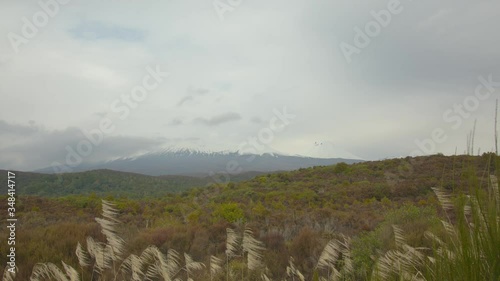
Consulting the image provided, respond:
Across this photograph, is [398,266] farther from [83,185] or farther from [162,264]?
[83,185]

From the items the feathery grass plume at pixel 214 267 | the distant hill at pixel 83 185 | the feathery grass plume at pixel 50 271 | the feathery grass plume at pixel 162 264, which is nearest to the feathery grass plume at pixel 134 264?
the feathery grass plume at pixel 162 264

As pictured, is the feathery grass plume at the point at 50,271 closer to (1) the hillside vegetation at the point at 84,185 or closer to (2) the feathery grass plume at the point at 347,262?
(2) the feathery grass plume at the point at 347,262

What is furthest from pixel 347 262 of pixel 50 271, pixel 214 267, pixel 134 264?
pixel 50 271

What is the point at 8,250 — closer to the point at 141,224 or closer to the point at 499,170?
the point at 141,224

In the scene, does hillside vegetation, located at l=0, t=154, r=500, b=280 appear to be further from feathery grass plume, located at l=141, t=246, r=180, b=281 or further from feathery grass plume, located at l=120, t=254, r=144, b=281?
feathery grass plume, located at l=120, t=254, r=144, b=281

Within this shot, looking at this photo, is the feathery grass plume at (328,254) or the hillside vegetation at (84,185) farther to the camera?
the hillside vegetation at (84,185)

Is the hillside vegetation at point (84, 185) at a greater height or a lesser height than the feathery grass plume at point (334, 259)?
lesser

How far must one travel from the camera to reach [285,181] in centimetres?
3694

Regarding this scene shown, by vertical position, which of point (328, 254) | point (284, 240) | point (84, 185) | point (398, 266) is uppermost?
point (398, 266)

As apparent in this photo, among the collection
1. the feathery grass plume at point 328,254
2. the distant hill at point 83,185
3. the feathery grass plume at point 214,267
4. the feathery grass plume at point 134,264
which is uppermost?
the feathery grass plume at point 328,254

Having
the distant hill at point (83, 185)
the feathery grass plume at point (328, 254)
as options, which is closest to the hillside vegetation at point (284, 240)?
the feathery grass plume at point (328, 254)

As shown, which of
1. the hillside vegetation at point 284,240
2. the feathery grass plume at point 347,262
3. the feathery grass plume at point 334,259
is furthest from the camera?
the feathery grass plume at point 347,262

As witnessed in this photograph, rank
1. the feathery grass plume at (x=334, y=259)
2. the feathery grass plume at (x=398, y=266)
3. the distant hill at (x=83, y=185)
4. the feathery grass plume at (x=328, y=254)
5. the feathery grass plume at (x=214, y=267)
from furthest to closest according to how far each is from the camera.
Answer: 1. the distant hill at (x=83, y=185)
2. the feathery grass plume at (x=214, y=267)
3. the feathery grass plume at (x=334, y=259)
4. the feathery grass plume at (x=328, y=254)
5. the feathery grass plume at (x=398, y=266)

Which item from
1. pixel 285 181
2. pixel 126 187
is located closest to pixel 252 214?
pixel 285 181
